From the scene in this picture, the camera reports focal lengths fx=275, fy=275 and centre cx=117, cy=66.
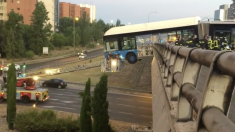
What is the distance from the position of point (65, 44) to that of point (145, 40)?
217 ft

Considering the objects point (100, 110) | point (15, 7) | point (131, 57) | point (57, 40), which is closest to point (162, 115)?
point (100, 110)

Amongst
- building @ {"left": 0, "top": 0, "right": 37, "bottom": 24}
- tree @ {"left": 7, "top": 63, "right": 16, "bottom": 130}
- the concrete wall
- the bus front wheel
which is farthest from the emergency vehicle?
building @ {"left": 0, "top": 0, "right": 37, "bottom": 24}

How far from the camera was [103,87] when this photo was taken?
1602 centimetres

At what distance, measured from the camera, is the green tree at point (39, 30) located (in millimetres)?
64750

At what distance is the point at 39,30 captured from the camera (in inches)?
2576

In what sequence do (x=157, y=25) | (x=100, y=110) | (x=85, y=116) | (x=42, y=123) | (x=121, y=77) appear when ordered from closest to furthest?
1. (x=100, y=110)
2. (x=85, y=116)
3. (x=42, y=123)
4. (x=157, y=25)
5. (x=121, y=77)

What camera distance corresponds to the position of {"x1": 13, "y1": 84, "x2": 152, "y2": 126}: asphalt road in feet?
69.5

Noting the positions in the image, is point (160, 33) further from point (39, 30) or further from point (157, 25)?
point (39, 30)

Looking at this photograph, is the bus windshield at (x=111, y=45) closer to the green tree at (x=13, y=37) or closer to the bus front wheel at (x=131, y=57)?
the bus front wheel at (x=131, y=57)

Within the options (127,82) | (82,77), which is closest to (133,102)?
(127,82)

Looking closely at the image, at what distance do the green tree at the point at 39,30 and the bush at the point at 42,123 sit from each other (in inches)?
1856

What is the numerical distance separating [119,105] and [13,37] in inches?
1615

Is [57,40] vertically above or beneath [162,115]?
above

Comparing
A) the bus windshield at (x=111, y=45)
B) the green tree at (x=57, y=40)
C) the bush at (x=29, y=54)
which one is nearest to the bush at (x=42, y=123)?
the bus windshield at (x=111, y=45)
